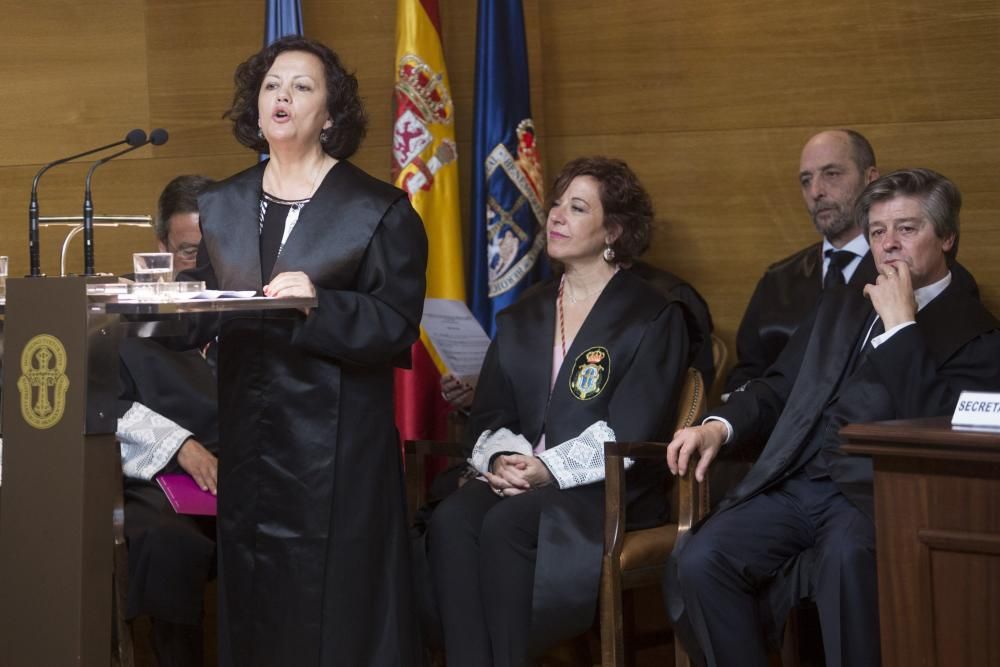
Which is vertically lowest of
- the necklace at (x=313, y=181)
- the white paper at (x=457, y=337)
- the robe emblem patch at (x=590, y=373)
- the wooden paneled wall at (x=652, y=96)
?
the robe emblem patch at (x=590, y=373)

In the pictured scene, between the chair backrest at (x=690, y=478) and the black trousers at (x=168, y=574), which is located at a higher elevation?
the chair backrest at (x=690, y=478)

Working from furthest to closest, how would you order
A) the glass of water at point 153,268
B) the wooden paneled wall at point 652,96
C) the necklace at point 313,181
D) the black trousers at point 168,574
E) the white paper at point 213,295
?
the wooden paneled wall at point 652,96, the black trousers at point 168,574, the necklace at point 313,181, the glass of water at point 153,268, the white paper at point 213,295

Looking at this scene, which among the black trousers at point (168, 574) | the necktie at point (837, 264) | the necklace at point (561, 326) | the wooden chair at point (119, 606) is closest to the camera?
the wooden chair at point (119, 606)

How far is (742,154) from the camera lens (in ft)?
16.0

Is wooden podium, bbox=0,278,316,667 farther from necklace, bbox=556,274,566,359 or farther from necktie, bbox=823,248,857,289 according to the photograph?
necktie, bbox=823,248,857,289

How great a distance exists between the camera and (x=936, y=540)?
2727mm

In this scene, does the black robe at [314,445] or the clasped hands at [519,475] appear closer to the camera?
the black robe at [314,445]

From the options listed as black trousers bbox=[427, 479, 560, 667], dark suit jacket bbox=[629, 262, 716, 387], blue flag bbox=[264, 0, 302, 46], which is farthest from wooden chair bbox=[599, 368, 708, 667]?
blue flag bbox=[264, 0, 302, 46]

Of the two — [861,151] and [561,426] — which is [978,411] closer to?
[561,426]

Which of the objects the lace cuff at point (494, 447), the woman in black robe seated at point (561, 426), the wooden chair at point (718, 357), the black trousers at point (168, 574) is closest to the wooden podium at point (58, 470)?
the black trousers at point (168, 574)

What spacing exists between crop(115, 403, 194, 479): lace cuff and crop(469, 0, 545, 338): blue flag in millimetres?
1279

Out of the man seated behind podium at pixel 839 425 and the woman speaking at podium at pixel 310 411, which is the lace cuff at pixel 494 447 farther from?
the woman speaking at podium at pixel 310 411

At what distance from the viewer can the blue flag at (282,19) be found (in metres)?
4.77

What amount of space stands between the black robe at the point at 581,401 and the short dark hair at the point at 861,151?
888mm
